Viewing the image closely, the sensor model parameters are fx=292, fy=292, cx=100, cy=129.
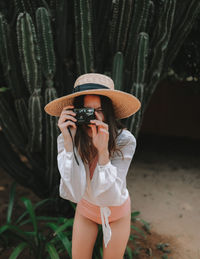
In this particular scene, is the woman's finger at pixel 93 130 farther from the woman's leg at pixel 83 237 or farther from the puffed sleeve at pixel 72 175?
the woman's leg at pixel 83 237

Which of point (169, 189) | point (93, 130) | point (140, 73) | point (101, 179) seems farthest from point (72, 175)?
point (169, 189)

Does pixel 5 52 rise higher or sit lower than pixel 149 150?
higher

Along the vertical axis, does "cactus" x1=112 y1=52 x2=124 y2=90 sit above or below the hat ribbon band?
below

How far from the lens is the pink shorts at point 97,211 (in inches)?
65.8

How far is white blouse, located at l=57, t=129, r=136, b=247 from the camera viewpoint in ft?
4.98

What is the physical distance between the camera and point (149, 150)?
5.25 metres

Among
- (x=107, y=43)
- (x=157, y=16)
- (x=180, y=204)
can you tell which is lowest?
(x=180, y=204)

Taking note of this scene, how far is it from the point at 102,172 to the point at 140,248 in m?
1.53

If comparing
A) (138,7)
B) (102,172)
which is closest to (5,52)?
(138,7)

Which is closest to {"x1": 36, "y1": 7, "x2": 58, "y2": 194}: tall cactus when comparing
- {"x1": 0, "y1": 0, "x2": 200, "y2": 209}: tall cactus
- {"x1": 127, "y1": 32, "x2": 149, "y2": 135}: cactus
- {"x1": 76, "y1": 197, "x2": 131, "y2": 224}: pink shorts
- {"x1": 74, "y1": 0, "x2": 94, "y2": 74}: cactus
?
{"x1": 0, "y1": 0, "x2": 200, "y2": 209}: tall cactus

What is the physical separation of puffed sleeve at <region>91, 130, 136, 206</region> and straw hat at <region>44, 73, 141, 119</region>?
0.20 meters

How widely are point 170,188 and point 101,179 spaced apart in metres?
2.66

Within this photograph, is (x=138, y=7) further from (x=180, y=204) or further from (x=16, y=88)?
(x=180, y=204)

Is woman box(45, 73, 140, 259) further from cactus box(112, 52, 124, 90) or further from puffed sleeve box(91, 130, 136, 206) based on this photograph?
cactus box(112, 52, 124, 90)
